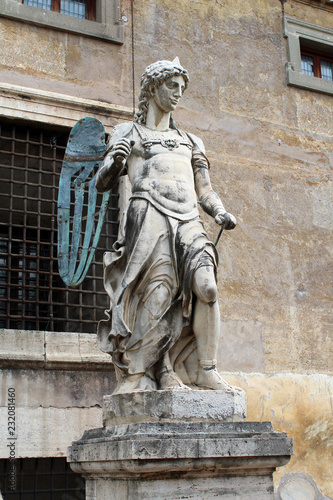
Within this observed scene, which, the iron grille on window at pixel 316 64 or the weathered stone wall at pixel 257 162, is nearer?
the weathered stone wall at pixel 257 162

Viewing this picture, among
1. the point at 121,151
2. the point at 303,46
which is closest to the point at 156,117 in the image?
the point at 121,151

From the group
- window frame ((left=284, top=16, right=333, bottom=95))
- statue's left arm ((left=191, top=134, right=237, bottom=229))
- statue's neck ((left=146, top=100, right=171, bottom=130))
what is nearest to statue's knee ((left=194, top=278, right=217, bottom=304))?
statue's left arm ((left=191, top=134, right=237, bottom=229))

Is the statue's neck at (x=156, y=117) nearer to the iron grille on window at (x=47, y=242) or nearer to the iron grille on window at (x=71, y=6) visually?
the iron grille on window at (x=47, y=242)

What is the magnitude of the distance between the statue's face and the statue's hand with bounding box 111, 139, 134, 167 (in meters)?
0.40

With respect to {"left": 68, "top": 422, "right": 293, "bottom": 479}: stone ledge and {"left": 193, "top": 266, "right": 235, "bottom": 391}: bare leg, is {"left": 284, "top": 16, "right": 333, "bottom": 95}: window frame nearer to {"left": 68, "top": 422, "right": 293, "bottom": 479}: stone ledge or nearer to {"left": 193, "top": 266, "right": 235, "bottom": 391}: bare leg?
{"left": 193, "top": 266, "right": 235, "bottom": 391}: bare leg

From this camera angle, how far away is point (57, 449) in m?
5.65

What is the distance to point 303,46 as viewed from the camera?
8.54m

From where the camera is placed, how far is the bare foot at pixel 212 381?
3438mm

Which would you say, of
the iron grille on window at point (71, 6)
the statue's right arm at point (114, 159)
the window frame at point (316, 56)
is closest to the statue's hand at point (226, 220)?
the statue's right arm at point (114, 159)

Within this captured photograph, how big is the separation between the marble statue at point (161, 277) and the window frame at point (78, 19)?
331 centimetres

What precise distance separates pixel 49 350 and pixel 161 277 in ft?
8.76

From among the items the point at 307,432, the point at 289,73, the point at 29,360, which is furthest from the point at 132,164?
the point at 289,73

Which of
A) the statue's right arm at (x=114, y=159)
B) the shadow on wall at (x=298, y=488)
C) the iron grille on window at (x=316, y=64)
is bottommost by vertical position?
the shadow on wall at (x=298, y=488)

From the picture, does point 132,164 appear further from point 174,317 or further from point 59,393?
point 59,393
